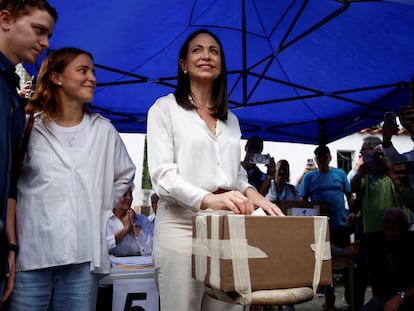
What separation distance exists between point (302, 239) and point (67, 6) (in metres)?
2.82

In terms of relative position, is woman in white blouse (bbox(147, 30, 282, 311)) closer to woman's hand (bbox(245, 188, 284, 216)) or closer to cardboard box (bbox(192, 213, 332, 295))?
woman's hand (bbox(245, 188, 284, 216))

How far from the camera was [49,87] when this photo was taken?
1833 mm

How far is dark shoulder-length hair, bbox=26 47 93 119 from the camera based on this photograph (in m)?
1.78

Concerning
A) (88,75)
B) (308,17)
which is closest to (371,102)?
(308,17)

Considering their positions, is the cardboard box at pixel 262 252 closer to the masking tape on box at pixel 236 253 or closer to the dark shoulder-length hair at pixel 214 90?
the masking tape on box at pixel 236 253

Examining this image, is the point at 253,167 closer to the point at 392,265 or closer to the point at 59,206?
the point at 392,265

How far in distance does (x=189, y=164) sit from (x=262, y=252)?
48 centimetres

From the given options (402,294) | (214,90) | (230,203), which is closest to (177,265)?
(230,203)

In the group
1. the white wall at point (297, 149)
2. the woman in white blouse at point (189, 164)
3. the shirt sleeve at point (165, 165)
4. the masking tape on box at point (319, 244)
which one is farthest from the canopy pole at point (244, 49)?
the white wall at point (297, 149)

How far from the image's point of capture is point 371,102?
16.8 feet

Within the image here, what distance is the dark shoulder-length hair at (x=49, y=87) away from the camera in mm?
1777

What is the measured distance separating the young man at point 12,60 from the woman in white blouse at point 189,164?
0.49 meters

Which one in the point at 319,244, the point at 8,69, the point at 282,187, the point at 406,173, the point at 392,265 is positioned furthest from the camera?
the point at 282,187

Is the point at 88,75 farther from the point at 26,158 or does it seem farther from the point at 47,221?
the point at 47,221
